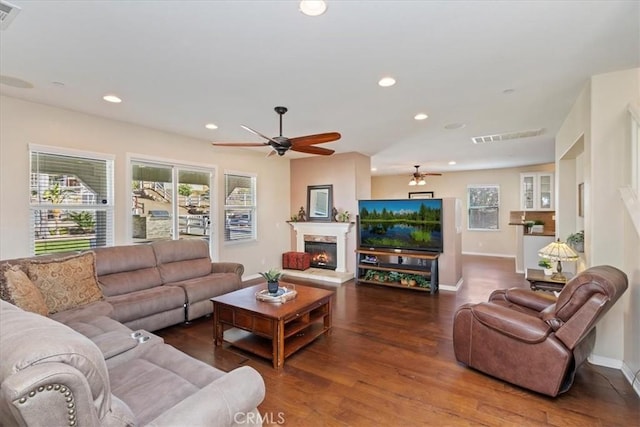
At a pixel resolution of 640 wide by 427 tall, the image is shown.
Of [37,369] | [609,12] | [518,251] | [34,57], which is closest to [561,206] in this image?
[518,251]

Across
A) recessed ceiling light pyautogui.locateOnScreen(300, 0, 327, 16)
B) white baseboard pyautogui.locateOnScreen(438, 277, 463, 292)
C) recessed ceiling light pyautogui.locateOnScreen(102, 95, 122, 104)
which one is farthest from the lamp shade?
recessed ceiling light pyautogui.locateOnScreen(102, 95, 122, 104)

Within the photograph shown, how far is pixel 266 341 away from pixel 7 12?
10.6 ft

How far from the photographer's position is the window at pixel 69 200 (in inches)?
138

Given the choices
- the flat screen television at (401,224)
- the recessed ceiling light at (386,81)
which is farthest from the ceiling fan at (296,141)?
the flat screen television at (401,224)

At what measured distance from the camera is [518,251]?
668 cm

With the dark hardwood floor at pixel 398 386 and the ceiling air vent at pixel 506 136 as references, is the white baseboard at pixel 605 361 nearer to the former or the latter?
the dark hardwood floor at pixel 398 386

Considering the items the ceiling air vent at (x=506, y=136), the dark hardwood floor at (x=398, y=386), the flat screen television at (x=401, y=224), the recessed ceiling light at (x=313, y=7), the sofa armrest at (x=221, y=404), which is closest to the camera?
the sofa armrest at (x=221, y=404)

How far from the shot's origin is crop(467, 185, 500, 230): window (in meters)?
8.98

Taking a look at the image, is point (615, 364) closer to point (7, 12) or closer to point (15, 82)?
point (7, 12)

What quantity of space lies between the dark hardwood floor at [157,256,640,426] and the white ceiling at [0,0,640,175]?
265cm

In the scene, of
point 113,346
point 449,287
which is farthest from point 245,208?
point 113,346

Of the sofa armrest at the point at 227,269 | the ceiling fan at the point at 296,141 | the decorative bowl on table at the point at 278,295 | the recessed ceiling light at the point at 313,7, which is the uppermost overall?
the recessed ceiling light at the point at 313,7

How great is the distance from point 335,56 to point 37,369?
248 cm

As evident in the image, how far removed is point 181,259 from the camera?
14.0 feet
